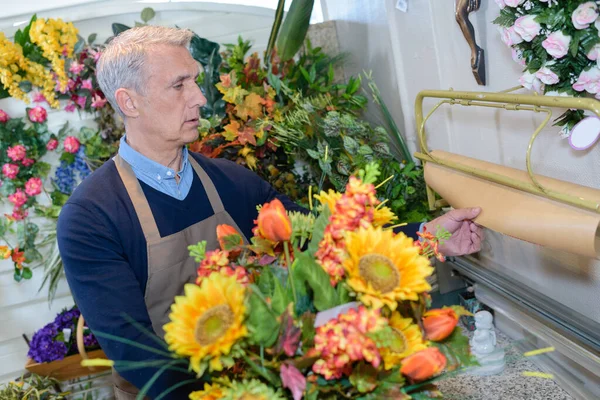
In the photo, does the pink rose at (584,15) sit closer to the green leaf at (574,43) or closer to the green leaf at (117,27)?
the green leaf at (574,43)

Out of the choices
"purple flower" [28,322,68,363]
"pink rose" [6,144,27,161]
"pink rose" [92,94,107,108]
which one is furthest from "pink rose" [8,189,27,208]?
"purple flower" [28,322,68,363]

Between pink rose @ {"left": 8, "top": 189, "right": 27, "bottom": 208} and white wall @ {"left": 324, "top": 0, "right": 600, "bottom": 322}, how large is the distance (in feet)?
5.68

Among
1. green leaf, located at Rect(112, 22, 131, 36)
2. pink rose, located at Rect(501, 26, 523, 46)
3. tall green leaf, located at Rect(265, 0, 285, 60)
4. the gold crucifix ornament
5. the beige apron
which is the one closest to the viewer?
pink rose, located at Rect(501, 26, 523, 46)

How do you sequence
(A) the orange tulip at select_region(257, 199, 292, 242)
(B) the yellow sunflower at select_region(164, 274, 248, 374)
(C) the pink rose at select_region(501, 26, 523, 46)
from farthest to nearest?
(C) the pink rose at select_region(501, 26, 523, 46)
(A) the orange tulip at select_region(257, 199, 292, 242)
(B) the yellow sunflower at select_region(164, 274, 248, 374)

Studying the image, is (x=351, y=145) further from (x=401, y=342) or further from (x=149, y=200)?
(x=401, y=342)

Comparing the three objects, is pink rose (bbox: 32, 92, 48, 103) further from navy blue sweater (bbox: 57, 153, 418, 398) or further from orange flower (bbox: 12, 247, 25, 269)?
navy blue sweater (bbox: 57, 153, 418, 398)

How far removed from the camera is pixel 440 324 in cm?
77

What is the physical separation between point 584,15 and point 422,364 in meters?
0.73

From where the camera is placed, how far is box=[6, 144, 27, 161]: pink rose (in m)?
2.79

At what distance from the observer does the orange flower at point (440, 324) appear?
0.77 metres

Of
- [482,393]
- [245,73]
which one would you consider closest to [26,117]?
[245,73]

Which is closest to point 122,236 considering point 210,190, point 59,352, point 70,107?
point 210,190

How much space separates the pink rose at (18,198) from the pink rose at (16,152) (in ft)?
0.52

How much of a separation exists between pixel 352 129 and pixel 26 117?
1662 millimetres
